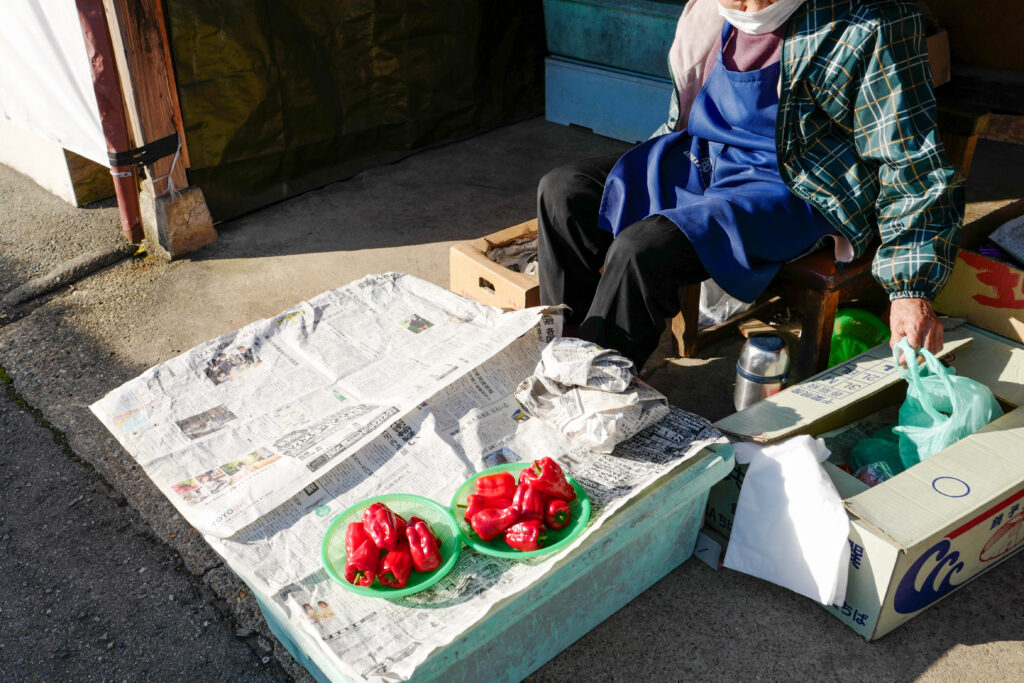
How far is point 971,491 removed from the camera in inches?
67.8

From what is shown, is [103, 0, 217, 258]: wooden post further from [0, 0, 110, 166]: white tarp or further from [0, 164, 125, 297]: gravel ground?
[0, 164, 125, 297]: gravel ground

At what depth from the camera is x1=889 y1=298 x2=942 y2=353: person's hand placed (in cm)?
197

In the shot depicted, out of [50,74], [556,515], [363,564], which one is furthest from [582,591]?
[50,74]

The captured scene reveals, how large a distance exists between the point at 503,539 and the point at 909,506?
835 millimetres

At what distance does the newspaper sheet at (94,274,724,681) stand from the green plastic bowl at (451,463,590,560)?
1.0 inches

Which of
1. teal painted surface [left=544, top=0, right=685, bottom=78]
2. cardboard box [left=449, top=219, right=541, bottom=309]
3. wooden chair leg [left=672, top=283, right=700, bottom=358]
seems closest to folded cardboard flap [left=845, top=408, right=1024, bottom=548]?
wooden chair leg [left=672, top=283, right=700, bottom=358]

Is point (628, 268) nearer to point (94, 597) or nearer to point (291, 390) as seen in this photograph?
point (291, 390)

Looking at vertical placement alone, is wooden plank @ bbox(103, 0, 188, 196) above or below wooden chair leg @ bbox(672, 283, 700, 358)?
above

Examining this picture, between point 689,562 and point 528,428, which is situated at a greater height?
point 528,428

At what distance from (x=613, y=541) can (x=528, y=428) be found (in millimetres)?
428

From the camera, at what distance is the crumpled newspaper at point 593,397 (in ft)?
6.11

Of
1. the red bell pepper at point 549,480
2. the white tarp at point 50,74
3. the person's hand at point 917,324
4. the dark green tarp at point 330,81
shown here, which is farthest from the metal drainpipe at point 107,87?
the person's hand at point 917,324

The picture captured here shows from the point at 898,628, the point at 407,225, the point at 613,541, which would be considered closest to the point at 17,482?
the point at 613,541

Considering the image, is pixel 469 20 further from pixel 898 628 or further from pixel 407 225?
pixel 898 628
